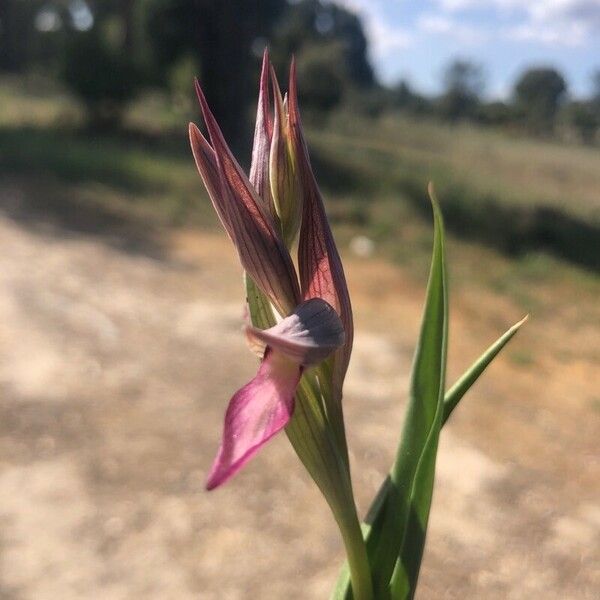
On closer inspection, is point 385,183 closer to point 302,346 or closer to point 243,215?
point 243,215

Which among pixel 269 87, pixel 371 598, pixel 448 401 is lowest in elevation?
pixel 371 598

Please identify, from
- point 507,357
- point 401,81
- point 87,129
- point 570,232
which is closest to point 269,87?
point 507,357

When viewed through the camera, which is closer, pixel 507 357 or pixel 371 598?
pixel 371 598

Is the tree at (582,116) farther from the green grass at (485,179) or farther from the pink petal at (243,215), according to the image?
the pink petal at (243,215)

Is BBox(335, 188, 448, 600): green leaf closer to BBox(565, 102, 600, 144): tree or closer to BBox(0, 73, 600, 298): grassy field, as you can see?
BBox(0, 73, 600, 298): grassy field

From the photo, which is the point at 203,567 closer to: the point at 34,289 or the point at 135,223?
the point at 34,289

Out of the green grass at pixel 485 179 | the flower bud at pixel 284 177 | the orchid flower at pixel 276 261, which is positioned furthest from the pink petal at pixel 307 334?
the green grass at pixel 485 179

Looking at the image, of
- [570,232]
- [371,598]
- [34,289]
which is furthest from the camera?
[570,232]
